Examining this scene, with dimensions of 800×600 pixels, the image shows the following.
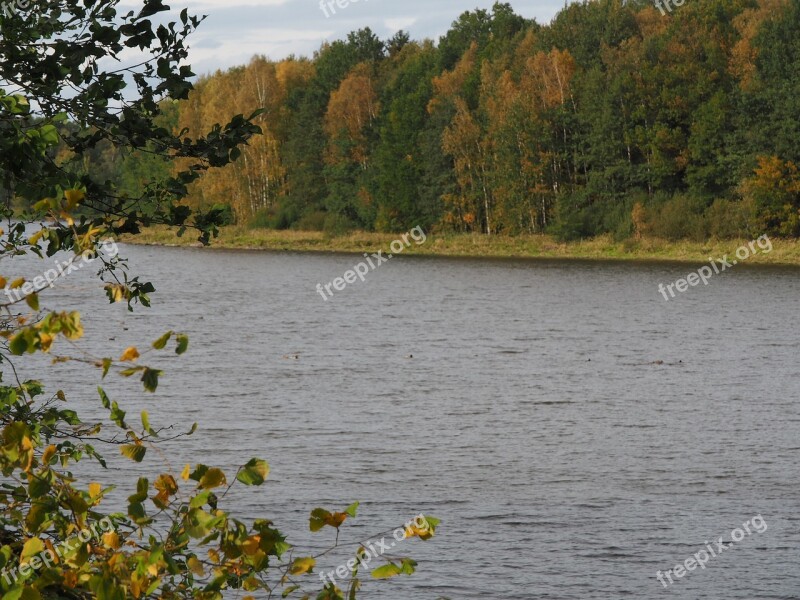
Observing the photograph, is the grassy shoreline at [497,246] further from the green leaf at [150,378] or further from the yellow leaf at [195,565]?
the green leaf at [150,378]

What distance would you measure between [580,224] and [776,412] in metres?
58.1

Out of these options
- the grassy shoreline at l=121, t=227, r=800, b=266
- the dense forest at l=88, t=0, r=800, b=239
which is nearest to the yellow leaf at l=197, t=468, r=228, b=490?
the grassy shoreline at l=121, t=227, r=800, b=266

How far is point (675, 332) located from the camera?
38.2 metres

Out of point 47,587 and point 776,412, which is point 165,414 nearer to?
point 776,412

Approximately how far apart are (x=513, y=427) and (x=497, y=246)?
65.0 m

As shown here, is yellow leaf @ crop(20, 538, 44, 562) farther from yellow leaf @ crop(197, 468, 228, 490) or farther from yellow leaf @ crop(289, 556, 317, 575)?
yellow leaf @ crop(289, 556, 317, 575)

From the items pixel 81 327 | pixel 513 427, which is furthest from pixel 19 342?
pixel 513 427

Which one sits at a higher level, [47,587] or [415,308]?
[47,587]

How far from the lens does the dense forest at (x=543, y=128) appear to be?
2911 inches

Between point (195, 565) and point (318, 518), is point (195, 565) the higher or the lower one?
the lower one

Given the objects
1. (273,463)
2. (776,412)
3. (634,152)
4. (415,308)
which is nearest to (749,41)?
(634,152)

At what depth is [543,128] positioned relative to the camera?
82.9 meters

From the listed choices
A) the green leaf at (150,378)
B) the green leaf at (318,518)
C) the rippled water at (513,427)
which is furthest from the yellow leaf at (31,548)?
the rippled water at (513,427)

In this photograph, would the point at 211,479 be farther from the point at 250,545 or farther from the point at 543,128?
the point at 543,128
